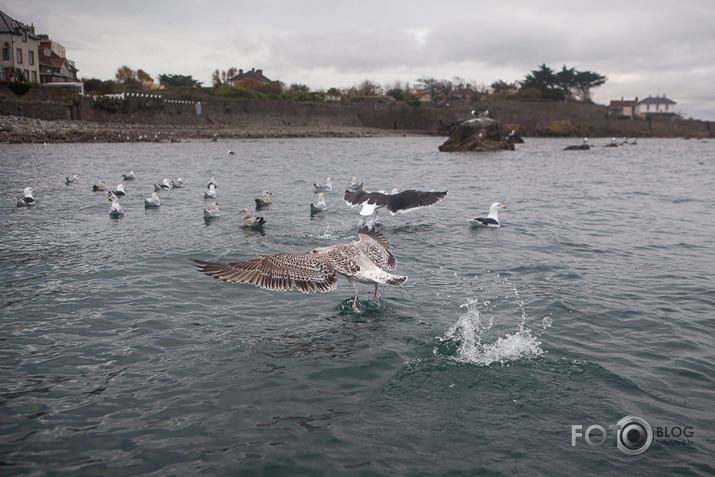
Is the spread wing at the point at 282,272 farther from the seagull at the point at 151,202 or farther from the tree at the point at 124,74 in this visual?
the tree at the point at 124,74

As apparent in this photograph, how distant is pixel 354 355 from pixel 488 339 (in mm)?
1614

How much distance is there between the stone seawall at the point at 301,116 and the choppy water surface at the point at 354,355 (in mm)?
37036

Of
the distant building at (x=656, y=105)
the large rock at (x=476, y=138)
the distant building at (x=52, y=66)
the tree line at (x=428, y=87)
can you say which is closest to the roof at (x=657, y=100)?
the distant building at (x=656, y=105)

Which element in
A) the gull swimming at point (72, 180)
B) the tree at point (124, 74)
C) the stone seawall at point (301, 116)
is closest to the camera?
the gull swimming at point (72, 180)

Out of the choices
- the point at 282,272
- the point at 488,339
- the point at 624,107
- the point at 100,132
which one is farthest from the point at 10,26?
the point at 624,107

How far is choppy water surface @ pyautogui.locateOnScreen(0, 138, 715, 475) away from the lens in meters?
4.05

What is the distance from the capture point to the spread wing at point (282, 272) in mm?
6160

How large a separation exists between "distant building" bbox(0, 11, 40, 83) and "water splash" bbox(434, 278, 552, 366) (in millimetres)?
62047

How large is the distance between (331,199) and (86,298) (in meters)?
10.7

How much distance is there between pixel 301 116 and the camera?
80375 millimetres

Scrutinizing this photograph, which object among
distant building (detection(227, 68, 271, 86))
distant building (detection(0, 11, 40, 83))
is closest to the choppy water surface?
distant building (detection(0, 11, 40, 83))

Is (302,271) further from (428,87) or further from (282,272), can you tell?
(428,87)

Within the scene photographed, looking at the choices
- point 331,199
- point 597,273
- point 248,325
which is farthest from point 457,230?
point 248,325

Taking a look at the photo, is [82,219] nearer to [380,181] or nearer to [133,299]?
[133,299]
